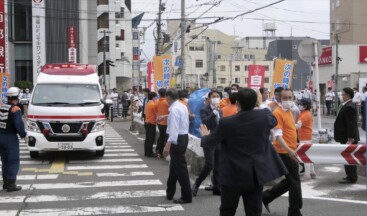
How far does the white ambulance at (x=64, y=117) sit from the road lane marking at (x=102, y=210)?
203 inches

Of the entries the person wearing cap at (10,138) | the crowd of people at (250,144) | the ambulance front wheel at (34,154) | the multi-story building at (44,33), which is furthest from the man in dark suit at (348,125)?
the multi-story building at (44,33)

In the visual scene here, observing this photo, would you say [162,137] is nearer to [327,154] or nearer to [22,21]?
[327,154]

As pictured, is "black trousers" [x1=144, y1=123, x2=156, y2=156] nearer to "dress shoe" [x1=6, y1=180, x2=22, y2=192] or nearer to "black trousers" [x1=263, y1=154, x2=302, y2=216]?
"dress shoe" [x1=6, y1=180, x2=22, y2=192]

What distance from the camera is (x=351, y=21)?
58875 mm

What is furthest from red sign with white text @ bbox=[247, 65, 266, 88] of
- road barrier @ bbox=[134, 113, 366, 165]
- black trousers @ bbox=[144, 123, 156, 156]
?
road barrier @ bbox=[134, 113, 366, 165]

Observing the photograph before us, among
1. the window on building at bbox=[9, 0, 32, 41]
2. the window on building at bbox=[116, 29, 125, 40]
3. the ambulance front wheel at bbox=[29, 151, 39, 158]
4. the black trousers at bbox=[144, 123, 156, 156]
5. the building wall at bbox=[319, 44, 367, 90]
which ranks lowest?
the ambulance front wheel at bbox=[29, 151, 39, 158]

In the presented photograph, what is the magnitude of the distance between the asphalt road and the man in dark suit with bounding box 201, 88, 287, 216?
2461mm

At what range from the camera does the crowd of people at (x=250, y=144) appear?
5.41 metres

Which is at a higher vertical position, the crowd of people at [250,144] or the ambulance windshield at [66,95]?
the ambulance windshield at [66,95]

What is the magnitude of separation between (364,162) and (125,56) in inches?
3020

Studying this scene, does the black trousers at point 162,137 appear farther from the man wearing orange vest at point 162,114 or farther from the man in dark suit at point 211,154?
the man in dark suit at point 211,154

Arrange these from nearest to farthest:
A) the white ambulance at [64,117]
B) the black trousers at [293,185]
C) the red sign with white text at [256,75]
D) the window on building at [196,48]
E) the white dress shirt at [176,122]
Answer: the black trousers at [293,185] < the white dress shirt at [176,122] < the white ambulance at [64,117] < the red sign with white text at [256,75] < the window on building at [196,48]

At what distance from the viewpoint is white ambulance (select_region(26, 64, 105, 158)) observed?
13.2m

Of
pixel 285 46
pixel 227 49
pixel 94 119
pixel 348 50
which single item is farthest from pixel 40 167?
pixel 227 49
